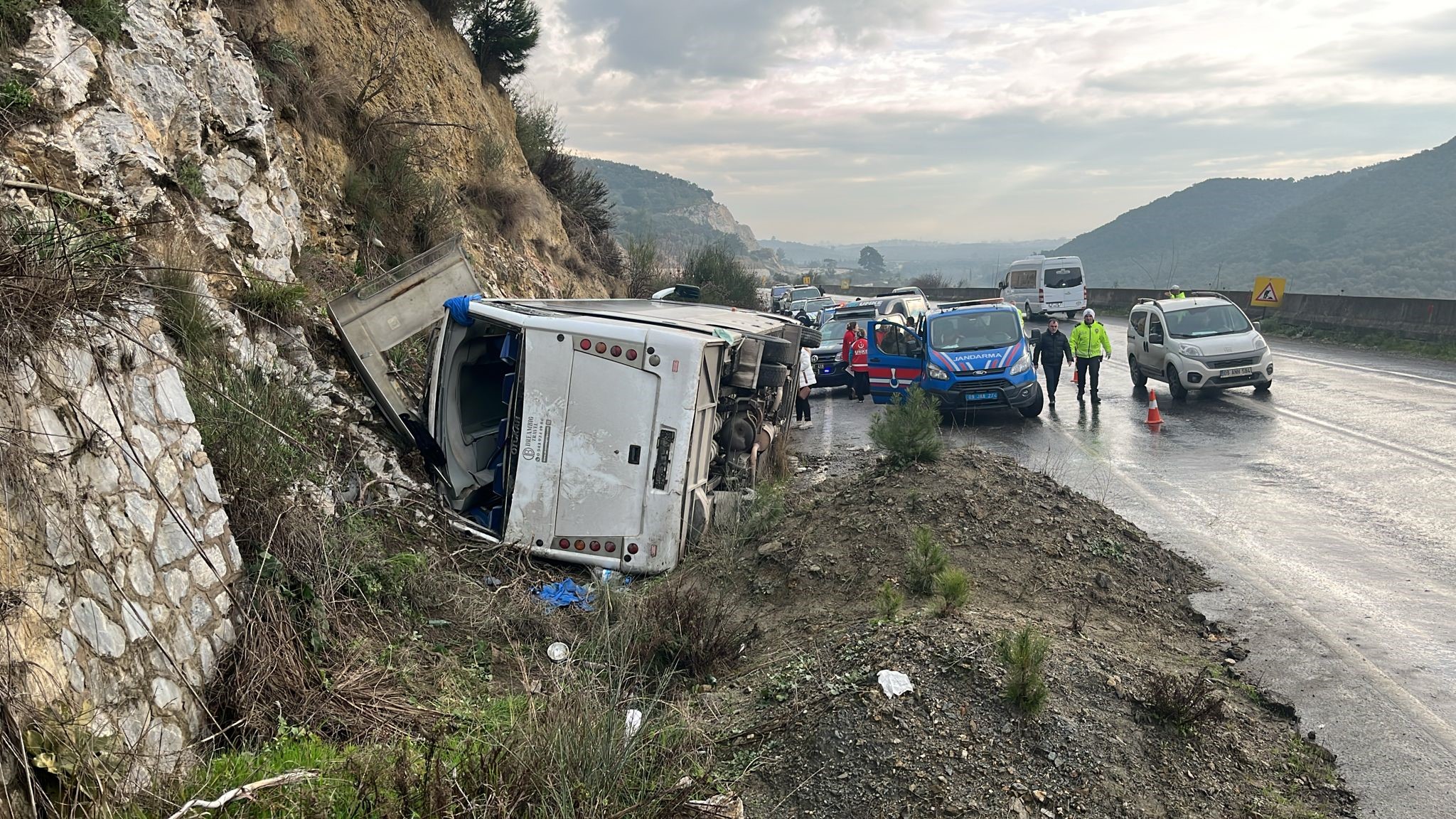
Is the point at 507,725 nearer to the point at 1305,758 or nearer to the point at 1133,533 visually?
the point at 1305,758

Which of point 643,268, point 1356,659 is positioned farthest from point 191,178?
point 643,268

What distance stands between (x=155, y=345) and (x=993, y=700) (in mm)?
4221

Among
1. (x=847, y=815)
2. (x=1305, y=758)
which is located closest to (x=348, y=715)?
(x=847, y=815)

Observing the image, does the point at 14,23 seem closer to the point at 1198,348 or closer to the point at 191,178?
the point at 191,178

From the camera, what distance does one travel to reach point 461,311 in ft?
25.6

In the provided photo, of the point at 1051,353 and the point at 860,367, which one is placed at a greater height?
the point at 1051,353

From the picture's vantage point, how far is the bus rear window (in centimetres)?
3603

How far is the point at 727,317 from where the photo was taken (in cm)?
959

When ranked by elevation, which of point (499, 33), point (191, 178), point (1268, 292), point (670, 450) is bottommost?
point (670, 450)

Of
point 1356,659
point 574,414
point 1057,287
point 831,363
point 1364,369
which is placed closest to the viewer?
point 1356,659

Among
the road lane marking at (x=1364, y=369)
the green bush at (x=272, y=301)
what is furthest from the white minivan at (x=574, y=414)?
the road lane marking at (x=1364, y=369)

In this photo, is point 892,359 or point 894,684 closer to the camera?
point 894,684

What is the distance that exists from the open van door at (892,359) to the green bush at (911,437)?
6.80m

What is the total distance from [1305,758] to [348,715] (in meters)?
4.54
